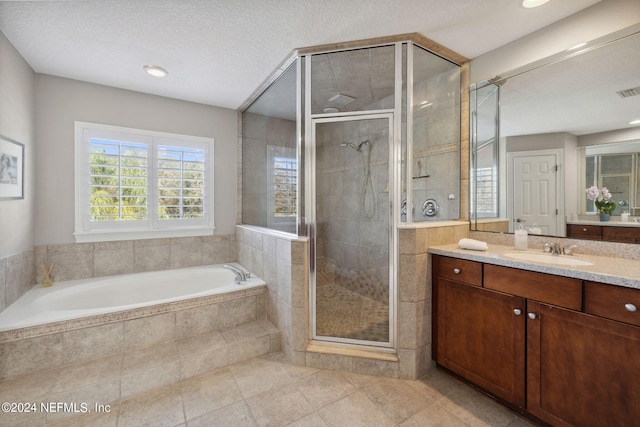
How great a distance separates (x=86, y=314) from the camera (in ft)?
6.23

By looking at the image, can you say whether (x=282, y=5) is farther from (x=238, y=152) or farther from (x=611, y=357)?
(x=611, y=357)

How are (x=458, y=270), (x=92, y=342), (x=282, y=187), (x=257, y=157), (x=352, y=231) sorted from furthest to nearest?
(x=257, y=157) → (x=282, y=187) → (x=352, y=231) → (x=92, y=342) → (x=458, y=270)

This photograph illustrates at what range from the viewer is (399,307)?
193 centimetres

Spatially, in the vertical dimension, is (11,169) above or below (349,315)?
above

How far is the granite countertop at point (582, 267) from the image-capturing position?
117cm

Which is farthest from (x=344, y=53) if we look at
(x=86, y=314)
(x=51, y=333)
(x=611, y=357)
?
(x=51, y=333)

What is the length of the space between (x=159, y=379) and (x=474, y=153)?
2.95 meters

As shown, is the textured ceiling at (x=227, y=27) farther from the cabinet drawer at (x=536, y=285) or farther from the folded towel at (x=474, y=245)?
the cabinet drawer at (x=536, y=285)

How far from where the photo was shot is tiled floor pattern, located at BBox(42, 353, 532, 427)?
154cm

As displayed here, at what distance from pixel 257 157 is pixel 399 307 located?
7.32 ft

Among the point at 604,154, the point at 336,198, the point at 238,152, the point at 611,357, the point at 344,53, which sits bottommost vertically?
the point at 611,357

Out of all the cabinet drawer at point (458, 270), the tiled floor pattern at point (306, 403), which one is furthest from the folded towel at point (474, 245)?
the tiled floor pattern at point (306, 403)

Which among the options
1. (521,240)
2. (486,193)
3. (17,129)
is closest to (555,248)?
(521,240)

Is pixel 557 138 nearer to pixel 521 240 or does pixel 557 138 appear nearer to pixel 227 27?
pixel 521 240
